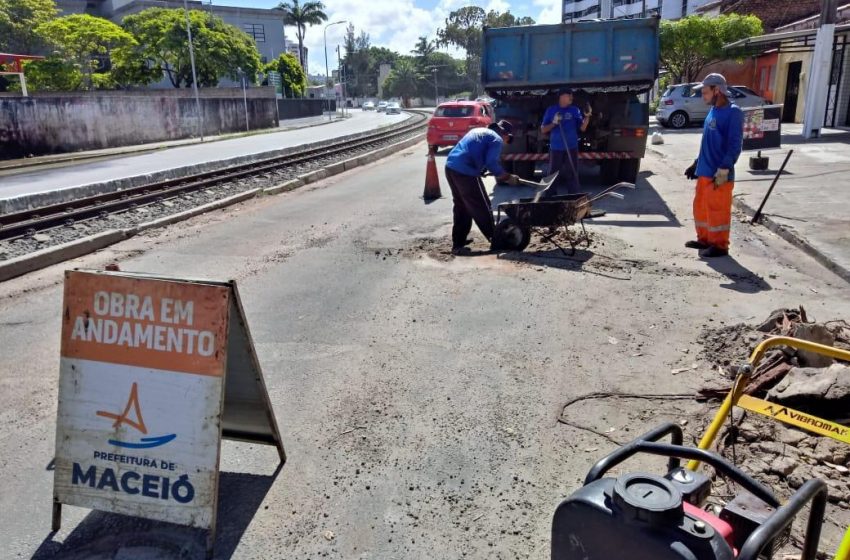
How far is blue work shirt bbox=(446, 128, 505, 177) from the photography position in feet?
25.2

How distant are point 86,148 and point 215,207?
18.2 meters

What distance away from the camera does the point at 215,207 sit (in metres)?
12.1

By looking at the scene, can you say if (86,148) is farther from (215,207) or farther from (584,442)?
(584,442)

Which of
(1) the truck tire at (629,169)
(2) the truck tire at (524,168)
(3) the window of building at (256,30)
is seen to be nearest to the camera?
(1) the truck tire at (629,169)

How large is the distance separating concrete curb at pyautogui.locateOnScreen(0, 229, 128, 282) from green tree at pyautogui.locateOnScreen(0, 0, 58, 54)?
132 feet

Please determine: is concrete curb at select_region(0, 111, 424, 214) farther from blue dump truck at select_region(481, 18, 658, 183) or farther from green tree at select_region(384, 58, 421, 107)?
green tree at select_region(384, 58, 421, 107)

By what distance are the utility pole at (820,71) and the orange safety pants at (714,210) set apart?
48.1 ft

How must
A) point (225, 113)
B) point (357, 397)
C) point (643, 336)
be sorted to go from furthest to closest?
1. point (225, 113)
2. point (643, 336)
3. point (357, 397)

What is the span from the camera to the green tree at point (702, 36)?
1177 inches

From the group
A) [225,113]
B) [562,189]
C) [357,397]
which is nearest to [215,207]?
[562,189]

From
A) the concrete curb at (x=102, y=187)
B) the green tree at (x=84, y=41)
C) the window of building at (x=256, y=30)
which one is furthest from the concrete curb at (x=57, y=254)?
the window of building at (x=256, y=30)

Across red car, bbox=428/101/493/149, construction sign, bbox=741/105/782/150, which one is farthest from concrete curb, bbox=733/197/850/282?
red car, bbox=428/101/493/149

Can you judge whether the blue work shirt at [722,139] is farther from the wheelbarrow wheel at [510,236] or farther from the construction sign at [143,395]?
the construction sign at [143,395]

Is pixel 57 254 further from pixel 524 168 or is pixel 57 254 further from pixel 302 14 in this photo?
pixel 302 14
